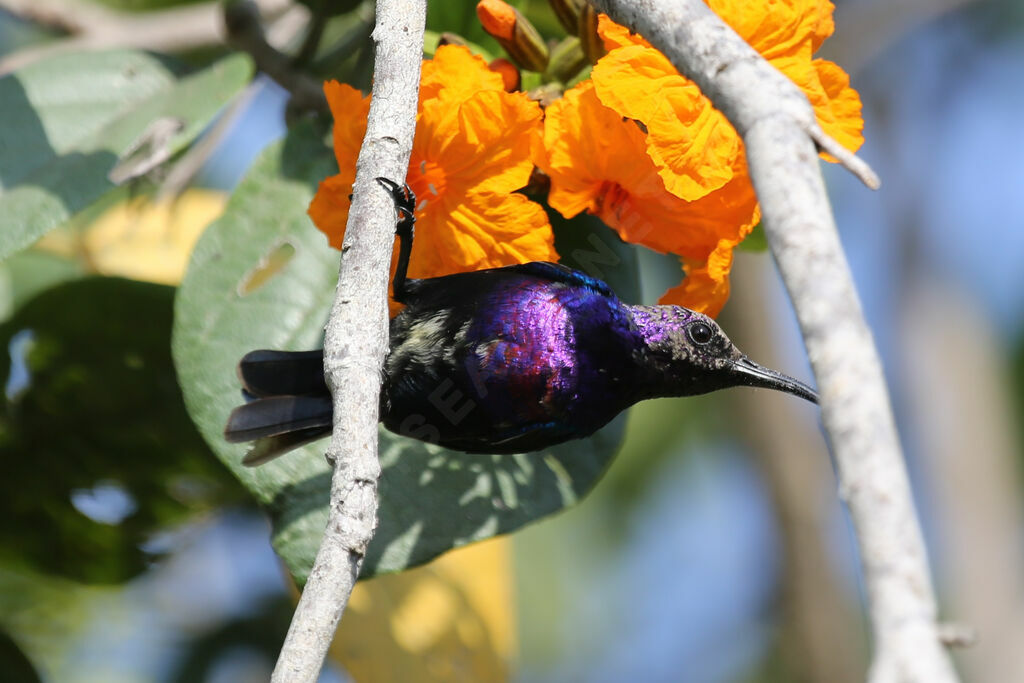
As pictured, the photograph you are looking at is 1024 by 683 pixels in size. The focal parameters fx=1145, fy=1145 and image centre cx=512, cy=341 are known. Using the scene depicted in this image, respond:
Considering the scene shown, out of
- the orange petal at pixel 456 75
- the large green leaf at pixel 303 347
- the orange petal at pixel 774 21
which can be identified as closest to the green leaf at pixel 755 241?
the large green leaf at pixel 303 347

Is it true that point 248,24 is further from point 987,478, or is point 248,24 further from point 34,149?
point 987,478

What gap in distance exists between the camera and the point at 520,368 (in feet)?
5.77

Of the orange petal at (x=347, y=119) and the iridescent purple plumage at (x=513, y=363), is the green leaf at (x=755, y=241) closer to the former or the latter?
the iridescent purple plumage at (x=513, y=363)

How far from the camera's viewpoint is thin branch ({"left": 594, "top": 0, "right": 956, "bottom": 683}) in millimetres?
790

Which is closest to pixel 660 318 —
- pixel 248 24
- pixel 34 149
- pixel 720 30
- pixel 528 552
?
pixel 720 30

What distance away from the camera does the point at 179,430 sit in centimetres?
264

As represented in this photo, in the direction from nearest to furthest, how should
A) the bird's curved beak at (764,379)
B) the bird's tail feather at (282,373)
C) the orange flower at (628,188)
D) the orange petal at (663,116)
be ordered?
A: 1. the orange petal at (663,116)
2. the orange flower at (628,188)
3. the bird's curved beak at (764,379)
4. the bird's tail feather at (282,373)

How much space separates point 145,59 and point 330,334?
142 cm

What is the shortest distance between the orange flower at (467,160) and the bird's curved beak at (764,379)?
0.35m

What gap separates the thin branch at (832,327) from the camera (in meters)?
0.79

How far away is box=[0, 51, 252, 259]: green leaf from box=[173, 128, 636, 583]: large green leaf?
166 mm

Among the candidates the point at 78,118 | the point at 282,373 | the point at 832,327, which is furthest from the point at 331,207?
the point at 832,327

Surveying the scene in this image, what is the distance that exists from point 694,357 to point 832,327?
2.80 feet

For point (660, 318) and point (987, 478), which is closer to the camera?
point (660, 318)
